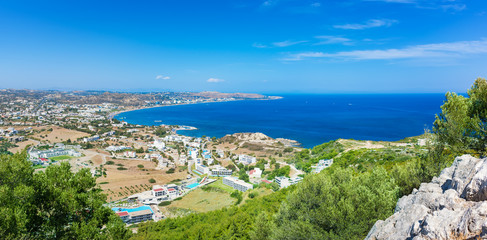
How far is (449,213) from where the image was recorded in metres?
3.86

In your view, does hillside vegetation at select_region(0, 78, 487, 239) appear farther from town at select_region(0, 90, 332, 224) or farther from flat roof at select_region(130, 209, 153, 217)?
flat roof at select_region(130, 209, 153, 217)

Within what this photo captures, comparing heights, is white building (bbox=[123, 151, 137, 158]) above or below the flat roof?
below

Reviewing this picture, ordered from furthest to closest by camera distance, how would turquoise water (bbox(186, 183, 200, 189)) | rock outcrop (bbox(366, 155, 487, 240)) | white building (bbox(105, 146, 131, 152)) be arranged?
white building (bbox(105, 146, 131, 152)) < turquoise water (bbox(186, 183, 200, 189)) < rock outcrop (bbox(366, 155, 487, 240))

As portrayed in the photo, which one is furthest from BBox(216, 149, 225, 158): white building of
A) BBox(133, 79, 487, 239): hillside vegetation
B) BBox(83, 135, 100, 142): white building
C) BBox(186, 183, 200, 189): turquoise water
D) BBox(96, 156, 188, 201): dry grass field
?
BBox(133, 79, 487, 239): hillside vegetation

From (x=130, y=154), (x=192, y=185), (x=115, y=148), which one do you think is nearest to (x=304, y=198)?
(x=192, y=185)

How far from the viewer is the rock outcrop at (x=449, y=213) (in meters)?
3.44

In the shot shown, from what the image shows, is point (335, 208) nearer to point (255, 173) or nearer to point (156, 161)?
point (255, 173)

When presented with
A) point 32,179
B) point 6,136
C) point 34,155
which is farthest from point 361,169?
point 6,136

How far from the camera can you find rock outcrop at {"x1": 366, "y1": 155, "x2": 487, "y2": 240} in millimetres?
3441

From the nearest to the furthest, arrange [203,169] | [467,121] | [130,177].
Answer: [467,121]
[130,177]
[203,169]

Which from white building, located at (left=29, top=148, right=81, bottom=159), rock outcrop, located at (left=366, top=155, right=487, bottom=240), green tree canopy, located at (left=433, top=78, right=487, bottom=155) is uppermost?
green tree canopy, located at (left=433, top=78, right=487, bottom=155)

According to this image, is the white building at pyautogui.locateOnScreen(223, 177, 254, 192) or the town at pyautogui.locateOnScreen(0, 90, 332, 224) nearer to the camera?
the town at pyautogui.locateOnScreen(0, 90, 332, 224)

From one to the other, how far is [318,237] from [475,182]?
3.94 meters

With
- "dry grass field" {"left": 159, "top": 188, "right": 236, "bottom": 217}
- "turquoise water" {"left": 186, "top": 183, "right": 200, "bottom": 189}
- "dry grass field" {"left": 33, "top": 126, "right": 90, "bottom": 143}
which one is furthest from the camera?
"dry grass field" {"left": 33, "top": 126, "right": 90, "bottom": 143}
